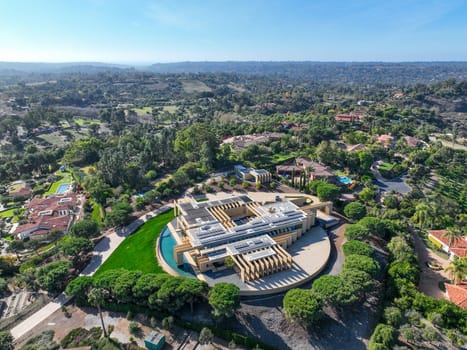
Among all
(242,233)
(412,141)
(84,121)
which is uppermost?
(412,141)

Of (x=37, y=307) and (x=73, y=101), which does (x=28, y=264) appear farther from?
(x=73, y=101)

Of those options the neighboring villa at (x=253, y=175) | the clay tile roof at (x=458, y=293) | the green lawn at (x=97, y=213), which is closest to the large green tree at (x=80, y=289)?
the green lawn at (x=97, y=213)

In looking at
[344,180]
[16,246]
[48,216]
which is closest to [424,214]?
[344,180]

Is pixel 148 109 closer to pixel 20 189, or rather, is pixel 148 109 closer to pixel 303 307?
pixel 20 189

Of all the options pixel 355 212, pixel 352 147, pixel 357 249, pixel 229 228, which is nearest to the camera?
pixel 357 249

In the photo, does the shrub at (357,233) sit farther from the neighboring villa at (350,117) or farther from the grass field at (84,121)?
the grass field at (84,121)

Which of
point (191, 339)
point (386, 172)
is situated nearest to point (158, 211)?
point (191, 339)
